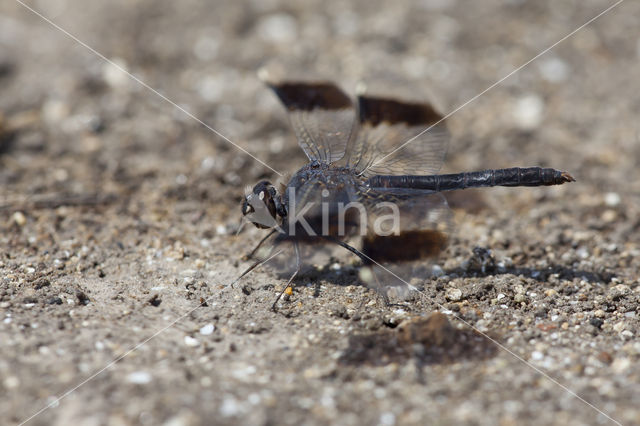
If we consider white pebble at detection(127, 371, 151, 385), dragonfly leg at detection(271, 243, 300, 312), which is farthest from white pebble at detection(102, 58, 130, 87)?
white pebble at detection(127, 371, 151, 385)

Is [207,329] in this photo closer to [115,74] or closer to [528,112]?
[115,74]

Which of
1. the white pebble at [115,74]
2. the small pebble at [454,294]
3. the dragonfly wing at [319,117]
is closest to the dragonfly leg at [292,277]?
the dragonfly wing at [319,117]

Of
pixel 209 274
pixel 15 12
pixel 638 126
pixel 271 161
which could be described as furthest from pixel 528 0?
pixel 15 12

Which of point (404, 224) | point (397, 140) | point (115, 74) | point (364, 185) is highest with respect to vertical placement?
point (115, 74)

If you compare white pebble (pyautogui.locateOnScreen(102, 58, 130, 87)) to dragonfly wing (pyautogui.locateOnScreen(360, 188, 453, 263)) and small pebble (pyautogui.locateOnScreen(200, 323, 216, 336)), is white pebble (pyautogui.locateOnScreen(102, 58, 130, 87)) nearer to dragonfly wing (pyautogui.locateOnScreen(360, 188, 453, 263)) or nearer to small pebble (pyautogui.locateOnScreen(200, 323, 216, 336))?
dragonfly wing (pyautogui.locateOnScreen(360, 188, 453, 263))

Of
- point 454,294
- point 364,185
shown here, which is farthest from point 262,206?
point 454,294

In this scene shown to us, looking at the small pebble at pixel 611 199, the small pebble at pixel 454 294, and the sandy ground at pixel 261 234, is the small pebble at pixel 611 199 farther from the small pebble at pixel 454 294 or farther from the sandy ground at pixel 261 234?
the small pebble at pixel 454 294

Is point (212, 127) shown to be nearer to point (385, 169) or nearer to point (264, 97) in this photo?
point (264, 97)
